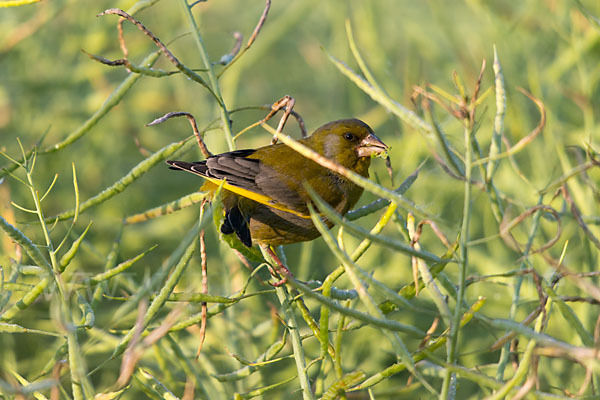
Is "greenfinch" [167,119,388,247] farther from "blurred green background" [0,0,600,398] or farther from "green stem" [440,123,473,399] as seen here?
"green stem" [440,123,473,399]

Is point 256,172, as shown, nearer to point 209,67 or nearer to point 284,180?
point 284,180

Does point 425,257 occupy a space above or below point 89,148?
above

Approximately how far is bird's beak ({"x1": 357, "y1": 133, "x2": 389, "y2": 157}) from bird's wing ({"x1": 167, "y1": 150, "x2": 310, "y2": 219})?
1.27 feet

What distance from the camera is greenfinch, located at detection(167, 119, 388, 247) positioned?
9.91ft

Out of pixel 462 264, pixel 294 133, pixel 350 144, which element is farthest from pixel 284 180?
pixel 294 133

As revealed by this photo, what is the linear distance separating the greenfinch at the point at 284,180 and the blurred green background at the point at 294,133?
0.34 m

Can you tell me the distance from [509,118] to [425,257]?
2820 mm

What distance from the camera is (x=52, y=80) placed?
473cm

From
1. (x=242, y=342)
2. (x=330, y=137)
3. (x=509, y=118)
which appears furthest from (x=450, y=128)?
(x=242, y=342)

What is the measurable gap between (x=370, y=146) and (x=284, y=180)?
424 mm

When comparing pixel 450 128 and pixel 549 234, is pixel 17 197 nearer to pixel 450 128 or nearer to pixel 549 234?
pixel 450 128

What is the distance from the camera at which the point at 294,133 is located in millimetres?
7027

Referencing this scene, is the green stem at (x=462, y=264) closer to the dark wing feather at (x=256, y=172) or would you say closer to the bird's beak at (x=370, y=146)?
the dark wing feather at (x=256, y=172)

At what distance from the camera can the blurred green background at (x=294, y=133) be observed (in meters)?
3.74
